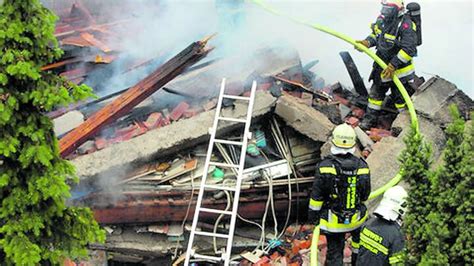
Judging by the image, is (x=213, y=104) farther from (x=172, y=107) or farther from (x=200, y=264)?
(x=200, y=264)

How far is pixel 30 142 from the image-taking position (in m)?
5.27

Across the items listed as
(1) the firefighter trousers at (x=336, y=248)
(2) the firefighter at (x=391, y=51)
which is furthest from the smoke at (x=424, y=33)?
(1) the firefighter trousers at (x=336, y=248)

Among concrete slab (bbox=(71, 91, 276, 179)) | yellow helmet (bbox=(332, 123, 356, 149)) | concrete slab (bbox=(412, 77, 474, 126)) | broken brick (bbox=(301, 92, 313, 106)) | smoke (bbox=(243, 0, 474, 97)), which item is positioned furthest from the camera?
smoke (bbox=(243, 0, 474, 97))

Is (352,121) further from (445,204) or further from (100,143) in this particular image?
(445,204)

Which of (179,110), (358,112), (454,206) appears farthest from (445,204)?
(358,112)

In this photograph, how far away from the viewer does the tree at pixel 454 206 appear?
14.7 feet

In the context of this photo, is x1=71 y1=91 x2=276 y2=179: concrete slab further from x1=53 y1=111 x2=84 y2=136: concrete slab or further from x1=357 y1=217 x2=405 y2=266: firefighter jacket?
x1=357 y1=217 x2=405 y2=266: firefighter jacket

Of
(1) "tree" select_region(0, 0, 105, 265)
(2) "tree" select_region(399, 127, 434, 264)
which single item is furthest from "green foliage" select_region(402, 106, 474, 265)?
(1) "tree" select_region(0, 0, 105, 265)

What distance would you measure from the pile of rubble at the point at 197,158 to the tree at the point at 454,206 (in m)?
3.66

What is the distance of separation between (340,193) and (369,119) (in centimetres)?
278

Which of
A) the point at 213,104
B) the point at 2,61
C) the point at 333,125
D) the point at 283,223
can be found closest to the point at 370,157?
the point at 333,125

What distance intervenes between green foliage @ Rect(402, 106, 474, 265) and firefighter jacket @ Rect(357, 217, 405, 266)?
1.64 meters

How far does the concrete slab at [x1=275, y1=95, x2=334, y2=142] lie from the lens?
8.84 m

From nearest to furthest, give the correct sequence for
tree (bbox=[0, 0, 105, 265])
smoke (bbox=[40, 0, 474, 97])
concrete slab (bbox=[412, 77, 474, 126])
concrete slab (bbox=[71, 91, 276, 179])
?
tree (bbox=[0, 0, 105, 265]) → concrete slab (bbox=[71, 91, 276, 179]) → concrete slab (bbox=[412, 77, 474, 126]) → smoke (bbox=[40, 0, 474, 97])
